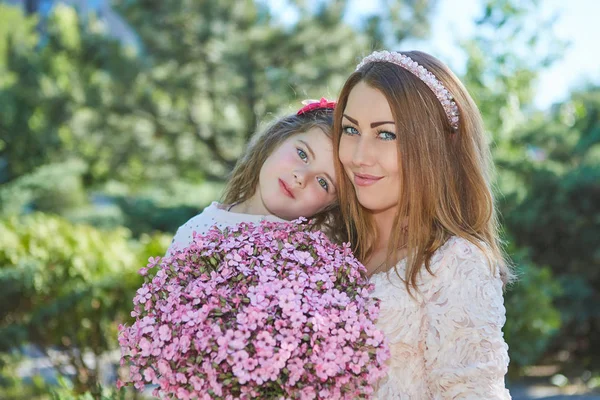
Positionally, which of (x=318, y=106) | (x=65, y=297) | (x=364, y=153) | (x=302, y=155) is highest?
(x=65, y=297)

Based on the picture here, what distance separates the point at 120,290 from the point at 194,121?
8.78 metres

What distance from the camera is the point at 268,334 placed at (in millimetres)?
2072

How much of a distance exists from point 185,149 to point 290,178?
38.8 ft

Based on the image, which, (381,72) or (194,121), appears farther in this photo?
(194,121)

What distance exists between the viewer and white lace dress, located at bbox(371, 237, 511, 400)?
2312 millimetres

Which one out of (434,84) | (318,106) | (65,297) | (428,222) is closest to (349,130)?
(434,84)

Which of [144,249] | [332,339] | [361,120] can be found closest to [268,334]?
[332,339]

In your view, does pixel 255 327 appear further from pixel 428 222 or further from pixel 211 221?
pixel 211 221

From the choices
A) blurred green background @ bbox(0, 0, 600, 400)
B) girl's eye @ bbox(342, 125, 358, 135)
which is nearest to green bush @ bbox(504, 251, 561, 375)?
blurred green background @ bbox(0, 0, 600, 400)

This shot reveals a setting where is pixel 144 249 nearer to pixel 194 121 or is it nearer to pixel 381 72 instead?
pixel 381 72

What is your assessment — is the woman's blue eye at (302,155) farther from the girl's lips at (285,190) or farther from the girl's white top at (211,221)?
the girl's white top at (211,221)

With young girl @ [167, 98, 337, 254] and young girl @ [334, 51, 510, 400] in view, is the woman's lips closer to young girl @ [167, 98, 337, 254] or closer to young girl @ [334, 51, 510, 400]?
young girl @ [334, 51, 510, 400]

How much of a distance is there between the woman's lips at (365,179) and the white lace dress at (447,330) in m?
0.31

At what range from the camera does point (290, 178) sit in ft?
10.3
